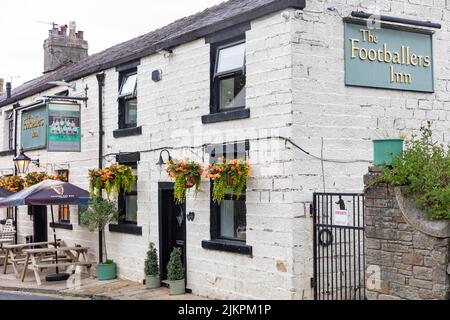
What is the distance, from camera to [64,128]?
14.4m

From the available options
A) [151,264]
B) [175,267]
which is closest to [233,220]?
[175,267]

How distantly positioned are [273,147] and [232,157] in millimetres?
1213

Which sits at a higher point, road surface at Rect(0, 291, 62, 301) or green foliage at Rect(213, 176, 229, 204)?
green foliage at Rect(213, 176, 229, 204)

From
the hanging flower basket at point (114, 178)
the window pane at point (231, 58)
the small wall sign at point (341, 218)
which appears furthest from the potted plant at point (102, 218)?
Answer: the small wall sign at point (341, 218)

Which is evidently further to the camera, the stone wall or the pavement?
the pavement

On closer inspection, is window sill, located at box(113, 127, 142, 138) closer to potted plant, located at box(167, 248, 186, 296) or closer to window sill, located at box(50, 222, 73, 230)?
potted plant, located at box(167, 248, 186, 296)

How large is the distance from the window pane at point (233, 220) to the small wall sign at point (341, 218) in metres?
1.79

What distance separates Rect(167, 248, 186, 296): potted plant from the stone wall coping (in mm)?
4876

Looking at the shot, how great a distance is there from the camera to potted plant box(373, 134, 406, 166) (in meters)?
7.98

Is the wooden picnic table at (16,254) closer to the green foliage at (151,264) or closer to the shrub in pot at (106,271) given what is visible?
the shrub in pot at (106,271)

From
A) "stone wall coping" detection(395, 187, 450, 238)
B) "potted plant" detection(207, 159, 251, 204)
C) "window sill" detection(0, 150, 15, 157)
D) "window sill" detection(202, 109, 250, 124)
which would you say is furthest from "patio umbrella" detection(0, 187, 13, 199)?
"stone wall coping" detection(395, 187, 450, 238)

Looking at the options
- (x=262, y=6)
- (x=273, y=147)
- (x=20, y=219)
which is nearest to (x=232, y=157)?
(x=273, y=147)
